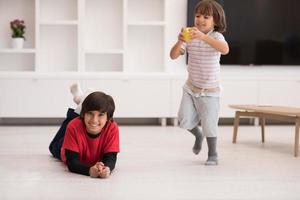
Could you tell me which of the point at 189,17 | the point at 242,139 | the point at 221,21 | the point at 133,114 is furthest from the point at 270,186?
the point at 189,17

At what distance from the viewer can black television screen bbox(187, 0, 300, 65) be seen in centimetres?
602

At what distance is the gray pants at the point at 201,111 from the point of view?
3.01 meters

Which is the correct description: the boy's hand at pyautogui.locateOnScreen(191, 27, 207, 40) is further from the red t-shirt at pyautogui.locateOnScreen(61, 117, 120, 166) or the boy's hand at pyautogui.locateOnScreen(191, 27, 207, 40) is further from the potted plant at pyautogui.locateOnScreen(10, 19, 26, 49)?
the potted plant at pyautogui.locateOnScreen(10, 19, 26, 49)

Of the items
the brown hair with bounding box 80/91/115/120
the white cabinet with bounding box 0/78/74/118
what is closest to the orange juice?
the brown hair with bounding box 80/91/115/120

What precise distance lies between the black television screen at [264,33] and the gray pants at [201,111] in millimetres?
3021

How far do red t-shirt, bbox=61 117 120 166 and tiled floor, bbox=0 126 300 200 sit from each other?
0.42 feet

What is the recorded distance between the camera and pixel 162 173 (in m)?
2.72

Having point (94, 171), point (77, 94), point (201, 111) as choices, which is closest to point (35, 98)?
point (77, 94)

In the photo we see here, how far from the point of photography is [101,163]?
2.61 metres

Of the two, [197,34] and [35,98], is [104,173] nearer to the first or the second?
[197,34]

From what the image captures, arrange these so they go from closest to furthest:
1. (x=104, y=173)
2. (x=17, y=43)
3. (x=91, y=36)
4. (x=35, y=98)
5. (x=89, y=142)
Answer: (x=104, y=173) → (x=89, y=142) → (x=35, y=98) → (x=17, y=43) → (x=91, y=36)

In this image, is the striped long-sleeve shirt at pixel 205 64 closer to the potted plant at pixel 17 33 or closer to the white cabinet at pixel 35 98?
the white cabinet at pixel 35 98

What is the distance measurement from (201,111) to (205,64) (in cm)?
26

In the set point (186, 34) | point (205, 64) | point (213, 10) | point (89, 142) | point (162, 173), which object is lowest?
point (162, 173)
